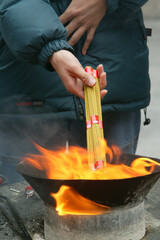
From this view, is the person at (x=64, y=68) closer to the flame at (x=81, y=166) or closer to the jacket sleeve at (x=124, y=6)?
the jacket sleeve at (x=124, y=6)

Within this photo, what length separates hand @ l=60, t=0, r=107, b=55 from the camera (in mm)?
1948

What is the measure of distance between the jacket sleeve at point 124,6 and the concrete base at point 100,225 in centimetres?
102

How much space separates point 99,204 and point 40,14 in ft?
3.01

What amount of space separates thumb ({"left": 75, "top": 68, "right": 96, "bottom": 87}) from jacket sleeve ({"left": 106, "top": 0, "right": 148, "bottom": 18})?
0.51 m

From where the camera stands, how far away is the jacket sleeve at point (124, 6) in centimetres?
194

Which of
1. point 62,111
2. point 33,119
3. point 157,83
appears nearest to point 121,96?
point 62,111

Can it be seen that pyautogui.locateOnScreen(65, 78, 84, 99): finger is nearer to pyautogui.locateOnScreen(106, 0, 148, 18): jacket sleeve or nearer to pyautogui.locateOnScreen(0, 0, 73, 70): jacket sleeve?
pyautogui.locateOnScreen(0, 0, 73, 70): jacket sleeve

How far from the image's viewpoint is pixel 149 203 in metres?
1.94

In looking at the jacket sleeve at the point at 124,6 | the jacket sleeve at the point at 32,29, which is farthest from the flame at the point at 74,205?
the jacket sleeve at the point at 124,6

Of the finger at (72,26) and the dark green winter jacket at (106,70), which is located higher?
the finger at (72,26)

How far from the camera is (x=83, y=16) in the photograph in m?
1.97

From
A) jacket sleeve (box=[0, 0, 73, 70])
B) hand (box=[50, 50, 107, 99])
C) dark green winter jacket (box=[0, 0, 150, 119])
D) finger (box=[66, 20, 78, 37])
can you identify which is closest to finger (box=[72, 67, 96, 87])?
hand (box=[50, 50, 107, 99])

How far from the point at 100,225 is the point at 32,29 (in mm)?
923

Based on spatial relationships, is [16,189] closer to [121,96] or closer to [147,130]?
[121,96]
